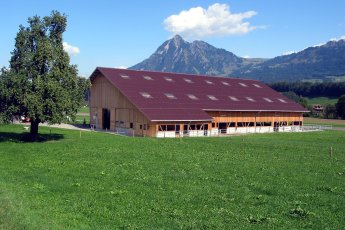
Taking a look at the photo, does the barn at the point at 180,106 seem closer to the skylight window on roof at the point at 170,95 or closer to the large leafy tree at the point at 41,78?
the skylight window on roof at the point at 170,95

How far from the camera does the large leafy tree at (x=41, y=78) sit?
4350 centimetres

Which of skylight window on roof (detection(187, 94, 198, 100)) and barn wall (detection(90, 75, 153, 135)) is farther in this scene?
skylight window on roof (detection(187, 94, 198, 100))

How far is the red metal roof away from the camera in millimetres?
62250

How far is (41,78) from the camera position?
148 feet

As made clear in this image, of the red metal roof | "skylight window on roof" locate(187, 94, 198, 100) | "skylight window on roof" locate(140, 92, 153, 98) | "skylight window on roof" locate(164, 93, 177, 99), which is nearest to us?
the red metal roof

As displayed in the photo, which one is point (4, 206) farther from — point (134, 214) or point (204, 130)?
point (204, 130)

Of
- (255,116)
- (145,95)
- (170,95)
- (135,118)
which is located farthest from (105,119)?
(255,116)

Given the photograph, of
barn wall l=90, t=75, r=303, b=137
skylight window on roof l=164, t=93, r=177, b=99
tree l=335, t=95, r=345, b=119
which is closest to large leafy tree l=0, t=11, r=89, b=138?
barn wall l=90, t=75, r=303, b=137

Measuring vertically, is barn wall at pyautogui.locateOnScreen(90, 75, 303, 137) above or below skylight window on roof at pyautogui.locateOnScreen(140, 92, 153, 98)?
below

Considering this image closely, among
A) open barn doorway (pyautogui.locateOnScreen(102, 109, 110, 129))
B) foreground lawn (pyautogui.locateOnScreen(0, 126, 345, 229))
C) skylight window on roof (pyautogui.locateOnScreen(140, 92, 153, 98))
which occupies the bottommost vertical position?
foreground lawn (pyautogui.locateOnScreen(0, 126, 345, 229))

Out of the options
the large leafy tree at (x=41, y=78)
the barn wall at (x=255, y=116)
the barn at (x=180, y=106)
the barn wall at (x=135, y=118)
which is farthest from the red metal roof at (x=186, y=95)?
the large leafy tree at (x=41, y=78)

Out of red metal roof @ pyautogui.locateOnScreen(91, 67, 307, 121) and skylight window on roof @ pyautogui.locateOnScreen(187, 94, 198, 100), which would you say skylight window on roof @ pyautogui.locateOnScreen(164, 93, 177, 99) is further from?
skylight window on roof @ pyautogui.locateOnScreen(187, 94, 198, 100)

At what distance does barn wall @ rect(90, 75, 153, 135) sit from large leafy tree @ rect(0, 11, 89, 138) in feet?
48.3

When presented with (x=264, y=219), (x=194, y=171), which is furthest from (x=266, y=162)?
(x=264, y=219)
